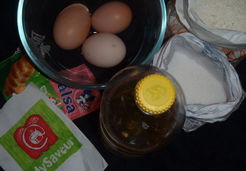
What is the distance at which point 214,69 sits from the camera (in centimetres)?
77

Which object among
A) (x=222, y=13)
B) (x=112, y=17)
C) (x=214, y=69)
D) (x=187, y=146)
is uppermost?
(x=112, y=17)

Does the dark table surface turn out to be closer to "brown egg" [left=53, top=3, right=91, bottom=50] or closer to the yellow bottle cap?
"brown egg" [left=53, top=3, right=91, bottom=50]

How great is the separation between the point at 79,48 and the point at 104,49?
108 millimetres

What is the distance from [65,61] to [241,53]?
463mm

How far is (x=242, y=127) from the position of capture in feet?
2.76

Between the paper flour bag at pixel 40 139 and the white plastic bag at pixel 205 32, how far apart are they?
1.33ft

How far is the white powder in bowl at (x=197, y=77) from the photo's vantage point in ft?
2.48

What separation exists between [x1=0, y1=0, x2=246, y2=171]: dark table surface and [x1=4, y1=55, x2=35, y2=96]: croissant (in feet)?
0.16

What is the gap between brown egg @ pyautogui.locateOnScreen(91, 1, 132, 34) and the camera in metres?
0.75

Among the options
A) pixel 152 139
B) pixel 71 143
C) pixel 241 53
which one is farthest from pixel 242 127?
pixel 71 143

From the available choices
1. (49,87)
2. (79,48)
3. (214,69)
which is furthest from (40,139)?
(214,69)

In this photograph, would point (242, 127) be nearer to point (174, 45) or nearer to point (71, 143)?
point (174, 45)

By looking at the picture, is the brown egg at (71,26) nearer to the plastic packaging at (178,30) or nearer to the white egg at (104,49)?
the white egg at (104,49)

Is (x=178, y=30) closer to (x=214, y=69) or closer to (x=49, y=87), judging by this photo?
(x=214, y=69)
